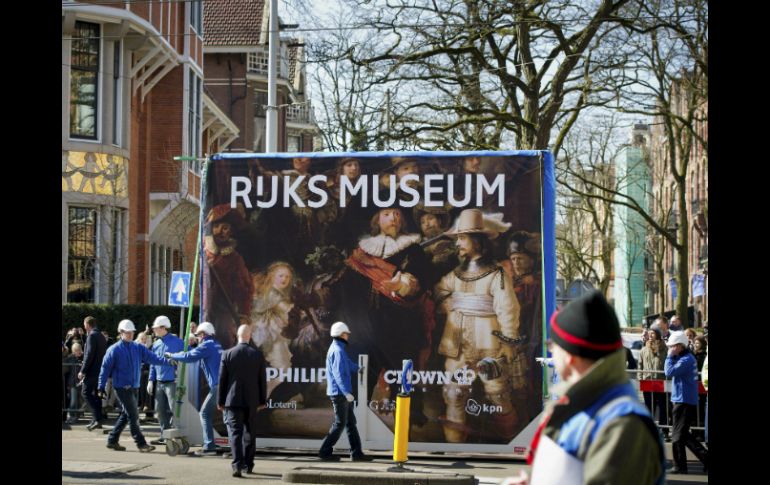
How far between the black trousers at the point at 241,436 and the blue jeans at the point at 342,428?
103 cm

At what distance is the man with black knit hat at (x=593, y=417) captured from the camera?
4.27 meters

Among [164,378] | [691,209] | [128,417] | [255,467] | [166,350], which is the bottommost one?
[255,467]

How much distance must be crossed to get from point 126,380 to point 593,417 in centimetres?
1405

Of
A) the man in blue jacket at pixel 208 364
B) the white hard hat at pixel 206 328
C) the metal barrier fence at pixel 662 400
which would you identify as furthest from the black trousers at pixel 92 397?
the metal barrier fence at pixel 662 400

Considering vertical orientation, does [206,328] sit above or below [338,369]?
above

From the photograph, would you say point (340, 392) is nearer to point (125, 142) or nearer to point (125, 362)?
point (125, 362)

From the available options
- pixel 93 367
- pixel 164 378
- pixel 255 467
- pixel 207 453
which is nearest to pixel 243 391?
pixel 255 467

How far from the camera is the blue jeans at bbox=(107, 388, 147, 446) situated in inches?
685

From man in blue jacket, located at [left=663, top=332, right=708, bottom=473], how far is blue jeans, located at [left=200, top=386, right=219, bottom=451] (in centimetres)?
599

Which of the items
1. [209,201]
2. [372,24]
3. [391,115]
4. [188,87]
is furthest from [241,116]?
[209,201]

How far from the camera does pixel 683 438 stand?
15836mm

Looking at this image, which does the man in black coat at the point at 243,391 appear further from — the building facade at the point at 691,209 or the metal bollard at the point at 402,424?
the building facade at the point at 691,209
